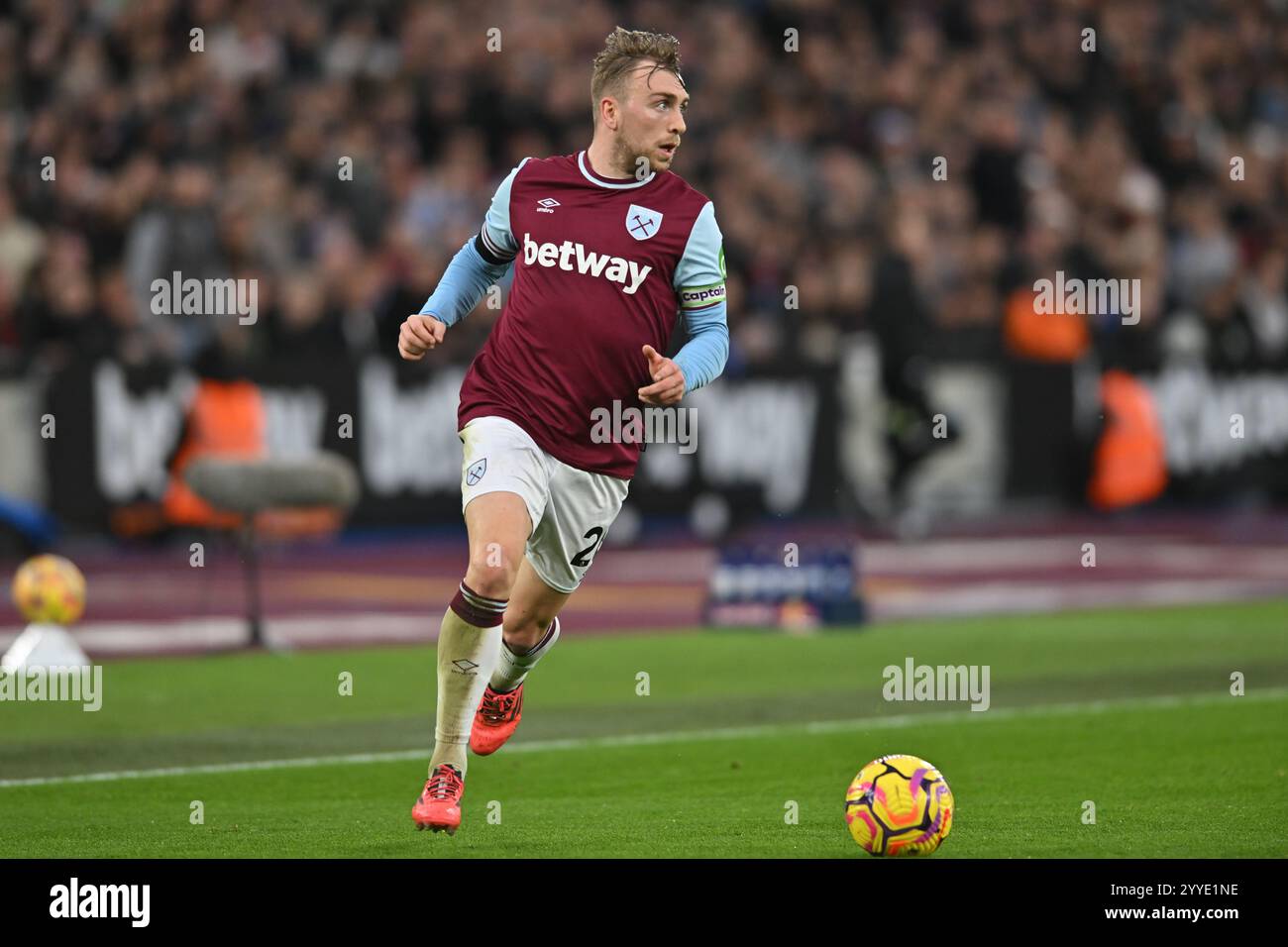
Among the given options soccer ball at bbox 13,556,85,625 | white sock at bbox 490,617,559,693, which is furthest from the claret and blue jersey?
soccer ball at bbox 13,556,85,625

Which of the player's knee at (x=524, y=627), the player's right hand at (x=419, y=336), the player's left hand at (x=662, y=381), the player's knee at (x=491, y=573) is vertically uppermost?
the player's right hand at (x=419, y=336)

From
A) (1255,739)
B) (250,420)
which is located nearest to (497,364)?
(1255,739)

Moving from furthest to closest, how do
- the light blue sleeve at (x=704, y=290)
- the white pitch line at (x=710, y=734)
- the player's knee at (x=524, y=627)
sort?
→ the white pitch line at (x=710, y=734)
the player's knee at (x=524, y=627)
the light blue sleeve at (x=704, y=290)

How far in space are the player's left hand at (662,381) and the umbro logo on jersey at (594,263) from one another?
0.58 m

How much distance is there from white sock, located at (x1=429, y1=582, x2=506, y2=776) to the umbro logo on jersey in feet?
4.24

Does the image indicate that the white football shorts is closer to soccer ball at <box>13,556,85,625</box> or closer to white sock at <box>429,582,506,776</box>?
white sock at <box>429,582,506,776</box>

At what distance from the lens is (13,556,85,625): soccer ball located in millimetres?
13305

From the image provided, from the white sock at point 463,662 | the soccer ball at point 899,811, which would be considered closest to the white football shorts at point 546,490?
the white sock at point 463,662

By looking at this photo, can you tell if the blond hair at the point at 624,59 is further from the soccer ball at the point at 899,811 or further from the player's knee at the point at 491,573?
the soccer ball at the point at 899,811

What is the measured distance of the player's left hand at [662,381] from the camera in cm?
822

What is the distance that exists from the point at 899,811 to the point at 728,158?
17423mm

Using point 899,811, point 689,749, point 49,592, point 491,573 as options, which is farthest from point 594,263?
point 49,592

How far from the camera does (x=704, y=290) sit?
29.2 ft
